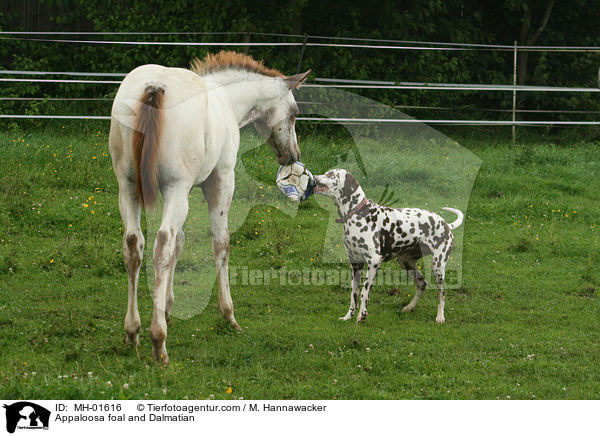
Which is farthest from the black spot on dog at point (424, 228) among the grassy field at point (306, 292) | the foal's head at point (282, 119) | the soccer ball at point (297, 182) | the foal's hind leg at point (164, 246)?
the foal's hind leg at point (164, 246)

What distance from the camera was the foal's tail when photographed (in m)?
4.90

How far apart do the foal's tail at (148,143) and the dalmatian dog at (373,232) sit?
2.06 meters

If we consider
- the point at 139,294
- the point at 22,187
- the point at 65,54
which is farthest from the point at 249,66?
the point at 65,54

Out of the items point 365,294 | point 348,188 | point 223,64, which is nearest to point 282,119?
point 223,64

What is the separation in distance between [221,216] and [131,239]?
106 centimetres

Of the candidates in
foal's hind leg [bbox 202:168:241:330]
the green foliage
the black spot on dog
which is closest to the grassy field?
foal's hind leg [bbox 202:168:241:330]

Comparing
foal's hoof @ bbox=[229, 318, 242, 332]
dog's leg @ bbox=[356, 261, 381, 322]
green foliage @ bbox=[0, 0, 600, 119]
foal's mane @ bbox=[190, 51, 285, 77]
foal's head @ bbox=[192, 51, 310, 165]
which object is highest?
green foliage @ bbox=[0, 0, 600, 119]

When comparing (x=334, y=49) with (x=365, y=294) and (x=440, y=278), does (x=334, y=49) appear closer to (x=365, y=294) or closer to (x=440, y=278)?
(x=440, y=278)

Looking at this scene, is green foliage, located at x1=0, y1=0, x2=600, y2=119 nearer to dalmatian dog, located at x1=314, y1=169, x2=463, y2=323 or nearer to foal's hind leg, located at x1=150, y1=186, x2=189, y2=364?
dalmatian dog, located at x1=314, y1=169, x2=463, y2=323

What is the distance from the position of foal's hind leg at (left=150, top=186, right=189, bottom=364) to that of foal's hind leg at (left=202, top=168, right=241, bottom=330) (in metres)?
0.90

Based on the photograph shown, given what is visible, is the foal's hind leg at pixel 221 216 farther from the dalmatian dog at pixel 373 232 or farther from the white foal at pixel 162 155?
the dalmatian dog at pixel 373 232

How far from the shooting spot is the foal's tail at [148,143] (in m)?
4.90
